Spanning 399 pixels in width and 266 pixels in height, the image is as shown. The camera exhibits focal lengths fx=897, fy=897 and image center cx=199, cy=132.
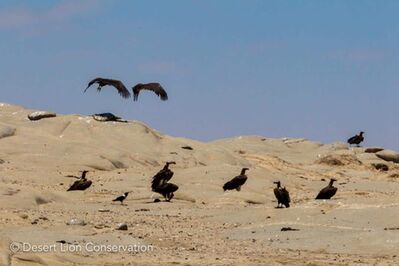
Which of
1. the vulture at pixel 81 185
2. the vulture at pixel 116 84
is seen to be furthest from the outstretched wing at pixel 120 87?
the vulture at pixel 81 185

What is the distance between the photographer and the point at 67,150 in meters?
36.3

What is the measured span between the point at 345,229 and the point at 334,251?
91.2 inches

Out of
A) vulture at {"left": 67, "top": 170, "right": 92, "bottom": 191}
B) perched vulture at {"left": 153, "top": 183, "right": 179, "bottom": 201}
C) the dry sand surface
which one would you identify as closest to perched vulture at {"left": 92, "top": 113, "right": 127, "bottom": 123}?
the dry sand surface

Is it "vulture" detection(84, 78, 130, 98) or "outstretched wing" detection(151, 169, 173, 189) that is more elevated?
"vulture" detection(84, 78, 130, 98)

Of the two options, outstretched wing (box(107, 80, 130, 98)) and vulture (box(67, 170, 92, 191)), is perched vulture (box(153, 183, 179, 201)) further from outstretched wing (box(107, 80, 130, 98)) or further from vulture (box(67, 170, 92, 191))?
outstretched wing (box(107, 80, 130, 98))

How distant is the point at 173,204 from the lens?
2688 cm

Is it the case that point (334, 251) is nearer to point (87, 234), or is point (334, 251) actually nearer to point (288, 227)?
point (288, 227)

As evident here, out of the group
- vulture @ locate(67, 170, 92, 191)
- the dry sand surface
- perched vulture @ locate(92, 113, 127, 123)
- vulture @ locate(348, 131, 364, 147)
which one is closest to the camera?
the dry sand surface

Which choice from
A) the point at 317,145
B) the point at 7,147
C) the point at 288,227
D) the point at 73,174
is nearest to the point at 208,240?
the point at 288,227

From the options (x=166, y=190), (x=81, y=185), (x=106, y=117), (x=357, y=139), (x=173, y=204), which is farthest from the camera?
(x=357, y=139)

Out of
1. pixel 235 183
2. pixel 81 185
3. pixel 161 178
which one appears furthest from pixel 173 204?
pixel 81 185

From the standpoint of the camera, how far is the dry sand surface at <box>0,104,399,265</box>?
1659 cm

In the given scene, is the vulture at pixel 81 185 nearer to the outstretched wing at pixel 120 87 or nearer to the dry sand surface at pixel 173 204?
the dry sand surface at pixel 173 204

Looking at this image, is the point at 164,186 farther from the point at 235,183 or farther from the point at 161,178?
the point at 235,183
